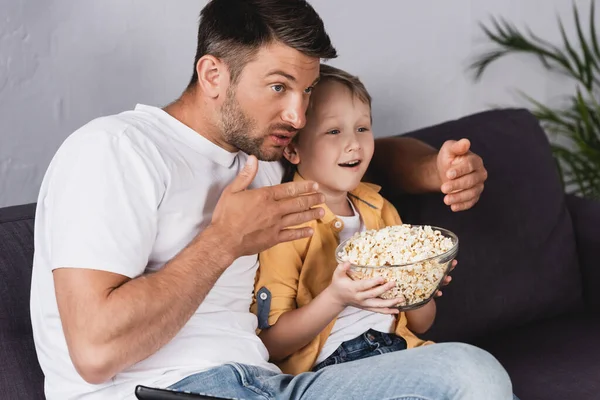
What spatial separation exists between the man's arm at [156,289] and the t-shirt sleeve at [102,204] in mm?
32

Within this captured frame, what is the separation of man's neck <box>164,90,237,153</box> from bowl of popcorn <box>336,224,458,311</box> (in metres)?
0.34

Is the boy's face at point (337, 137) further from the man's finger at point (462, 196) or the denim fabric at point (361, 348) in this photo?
the denim fabric at point (361, 348)

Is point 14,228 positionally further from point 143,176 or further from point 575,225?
point 575,225

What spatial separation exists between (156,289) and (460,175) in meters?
0.83

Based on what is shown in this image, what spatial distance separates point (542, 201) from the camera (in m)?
2.48

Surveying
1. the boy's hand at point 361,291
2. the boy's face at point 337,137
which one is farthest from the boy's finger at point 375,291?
the boy's face at point 337,137

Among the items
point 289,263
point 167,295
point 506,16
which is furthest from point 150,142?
point 506,16

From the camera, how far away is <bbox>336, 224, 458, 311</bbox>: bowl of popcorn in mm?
1592

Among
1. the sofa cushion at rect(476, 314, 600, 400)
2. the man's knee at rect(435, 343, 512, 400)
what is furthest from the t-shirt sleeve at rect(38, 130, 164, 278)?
the sofa cushion at rect(476, 314, 600, 400)

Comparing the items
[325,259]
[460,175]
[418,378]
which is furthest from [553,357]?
[418,378]

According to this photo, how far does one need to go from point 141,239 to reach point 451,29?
72.1 inches

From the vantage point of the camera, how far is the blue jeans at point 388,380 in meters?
1.49

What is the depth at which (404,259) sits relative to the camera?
1.60 meters

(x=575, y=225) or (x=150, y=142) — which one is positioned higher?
(x=150, y=142)
